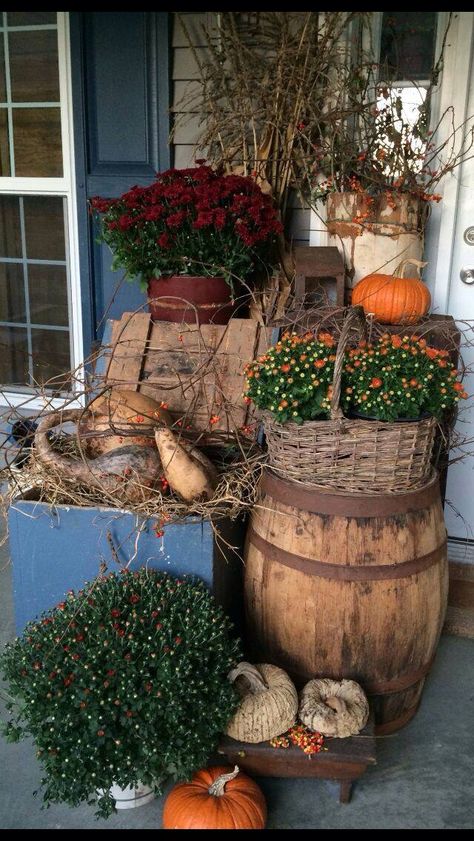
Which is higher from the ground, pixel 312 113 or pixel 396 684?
pixel 312 113

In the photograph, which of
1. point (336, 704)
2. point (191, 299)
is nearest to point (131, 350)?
point (191, 299)

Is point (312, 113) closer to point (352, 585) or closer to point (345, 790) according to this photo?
Answer: point (352, 585)

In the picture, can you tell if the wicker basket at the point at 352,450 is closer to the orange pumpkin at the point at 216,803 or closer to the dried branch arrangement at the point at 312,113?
the orange pumpkin at the point at 216,803

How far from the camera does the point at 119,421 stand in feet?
8.81

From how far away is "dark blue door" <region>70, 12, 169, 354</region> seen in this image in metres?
3.48

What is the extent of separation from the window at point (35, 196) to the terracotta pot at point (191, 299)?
735mm

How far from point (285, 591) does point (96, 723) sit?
0.73 metres

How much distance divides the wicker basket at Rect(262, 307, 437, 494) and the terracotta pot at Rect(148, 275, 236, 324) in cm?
85

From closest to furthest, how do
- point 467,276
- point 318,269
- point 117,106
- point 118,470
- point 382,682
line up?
point 382,682, point 118,470, point 318,269, point 467,276, point 117,106

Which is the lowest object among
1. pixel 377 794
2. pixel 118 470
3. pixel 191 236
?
pixel 377 794

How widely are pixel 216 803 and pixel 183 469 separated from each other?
0.99 m

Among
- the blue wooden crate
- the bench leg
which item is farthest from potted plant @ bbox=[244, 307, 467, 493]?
the bench leg

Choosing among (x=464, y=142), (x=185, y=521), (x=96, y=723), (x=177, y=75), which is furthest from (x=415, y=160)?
(x=96, y=723)

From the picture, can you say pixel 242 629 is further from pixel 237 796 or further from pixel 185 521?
pixel 237 796
